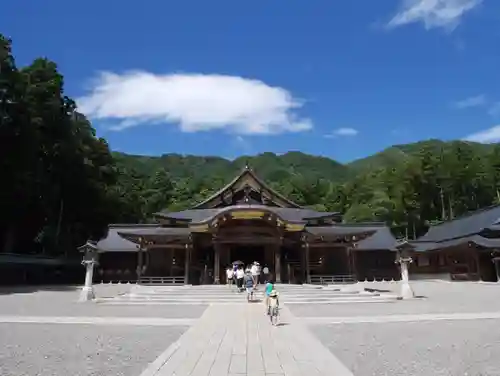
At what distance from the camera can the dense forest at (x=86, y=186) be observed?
1302 inches

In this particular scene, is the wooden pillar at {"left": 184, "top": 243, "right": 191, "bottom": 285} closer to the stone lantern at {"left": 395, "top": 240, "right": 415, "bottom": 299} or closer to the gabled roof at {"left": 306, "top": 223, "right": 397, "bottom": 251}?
the gabled roof at {"left": 306, "top": 223, "right": 397, "bottom": 251}

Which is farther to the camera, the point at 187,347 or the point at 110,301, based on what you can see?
the point at 110,301

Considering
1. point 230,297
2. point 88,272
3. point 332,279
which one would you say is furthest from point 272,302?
point 332,279

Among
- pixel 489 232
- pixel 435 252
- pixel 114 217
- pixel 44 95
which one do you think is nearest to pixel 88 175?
pixel 114 217

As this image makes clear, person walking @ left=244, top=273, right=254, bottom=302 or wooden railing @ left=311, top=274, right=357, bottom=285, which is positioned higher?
wooden railing @ left=311, top=274, right=357, bottom=285

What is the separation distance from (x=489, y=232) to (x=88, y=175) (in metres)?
37.9

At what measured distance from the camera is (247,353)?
7.43 m

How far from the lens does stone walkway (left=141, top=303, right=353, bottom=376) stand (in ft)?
20.3

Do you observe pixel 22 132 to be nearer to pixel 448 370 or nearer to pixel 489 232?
pixel 448 370

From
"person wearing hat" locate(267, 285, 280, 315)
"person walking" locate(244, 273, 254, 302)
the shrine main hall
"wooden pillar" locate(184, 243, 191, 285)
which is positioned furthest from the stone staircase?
"person wearing hat" locate(267, 285, 280, 315)

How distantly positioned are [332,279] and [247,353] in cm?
2186

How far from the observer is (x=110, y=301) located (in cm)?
1878

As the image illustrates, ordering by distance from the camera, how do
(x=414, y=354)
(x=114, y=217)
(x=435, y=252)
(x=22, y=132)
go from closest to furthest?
1. (x=414, y=354)
2. (x=22, y=132)
3. (x=435, y=252)
4. (x=114, y=217)

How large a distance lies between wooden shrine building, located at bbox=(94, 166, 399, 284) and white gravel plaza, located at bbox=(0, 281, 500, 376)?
37.2ft
